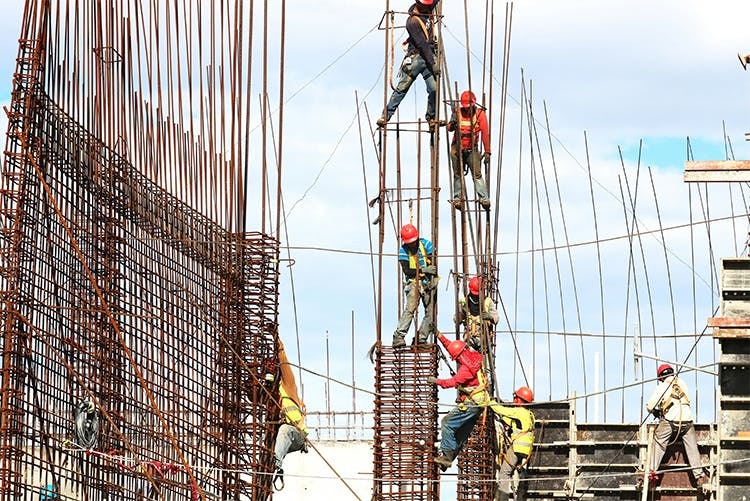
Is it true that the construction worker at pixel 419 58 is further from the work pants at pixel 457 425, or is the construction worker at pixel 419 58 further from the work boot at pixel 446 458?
the work boot at pixel 446 458

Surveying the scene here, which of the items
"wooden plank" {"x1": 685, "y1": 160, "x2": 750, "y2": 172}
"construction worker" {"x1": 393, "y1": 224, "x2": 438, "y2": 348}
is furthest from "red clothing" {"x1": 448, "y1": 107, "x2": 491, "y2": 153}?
"wooden plank" {"x1": 685, "y1": 160, "x2": 750, "y2": 172}

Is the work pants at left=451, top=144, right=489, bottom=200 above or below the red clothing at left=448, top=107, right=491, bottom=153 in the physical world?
below

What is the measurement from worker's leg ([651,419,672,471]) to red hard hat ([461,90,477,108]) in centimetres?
569

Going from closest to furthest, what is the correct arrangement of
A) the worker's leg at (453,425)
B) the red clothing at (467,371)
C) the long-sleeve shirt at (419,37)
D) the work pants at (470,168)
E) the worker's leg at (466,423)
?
the red clothing at (467,371) → the worker's leg at (466,423) → the worker's leg at (453,425) → the long-sleeve shirt at (419,37) → the work pants at (470,168)

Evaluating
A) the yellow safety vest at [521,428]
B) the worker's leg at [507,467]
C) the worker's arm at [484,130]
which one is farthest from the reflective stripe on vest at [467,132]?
the worker's leg at [507,467]

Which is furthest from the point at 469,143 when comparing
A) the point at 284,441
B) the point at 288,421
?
the point at 284,441

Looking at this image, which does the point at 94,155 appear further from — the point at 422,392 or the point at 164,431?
the point at 422,392

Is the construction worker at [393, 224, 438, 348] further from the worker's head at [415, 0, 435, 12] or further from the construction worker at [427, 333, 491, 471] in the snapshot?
the worker's head at [415, 0, 435, 12]

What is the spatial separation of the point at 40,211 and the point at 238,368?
4097mm

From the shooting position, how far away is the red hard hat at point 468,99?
75.7 feet

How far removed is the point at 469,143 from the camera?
23328 mm

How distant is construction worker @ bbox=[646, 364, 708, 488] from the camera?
20.6m

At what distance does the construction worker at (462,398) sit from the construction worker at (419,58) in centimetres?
383

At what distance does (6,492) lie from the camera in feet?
57.7
